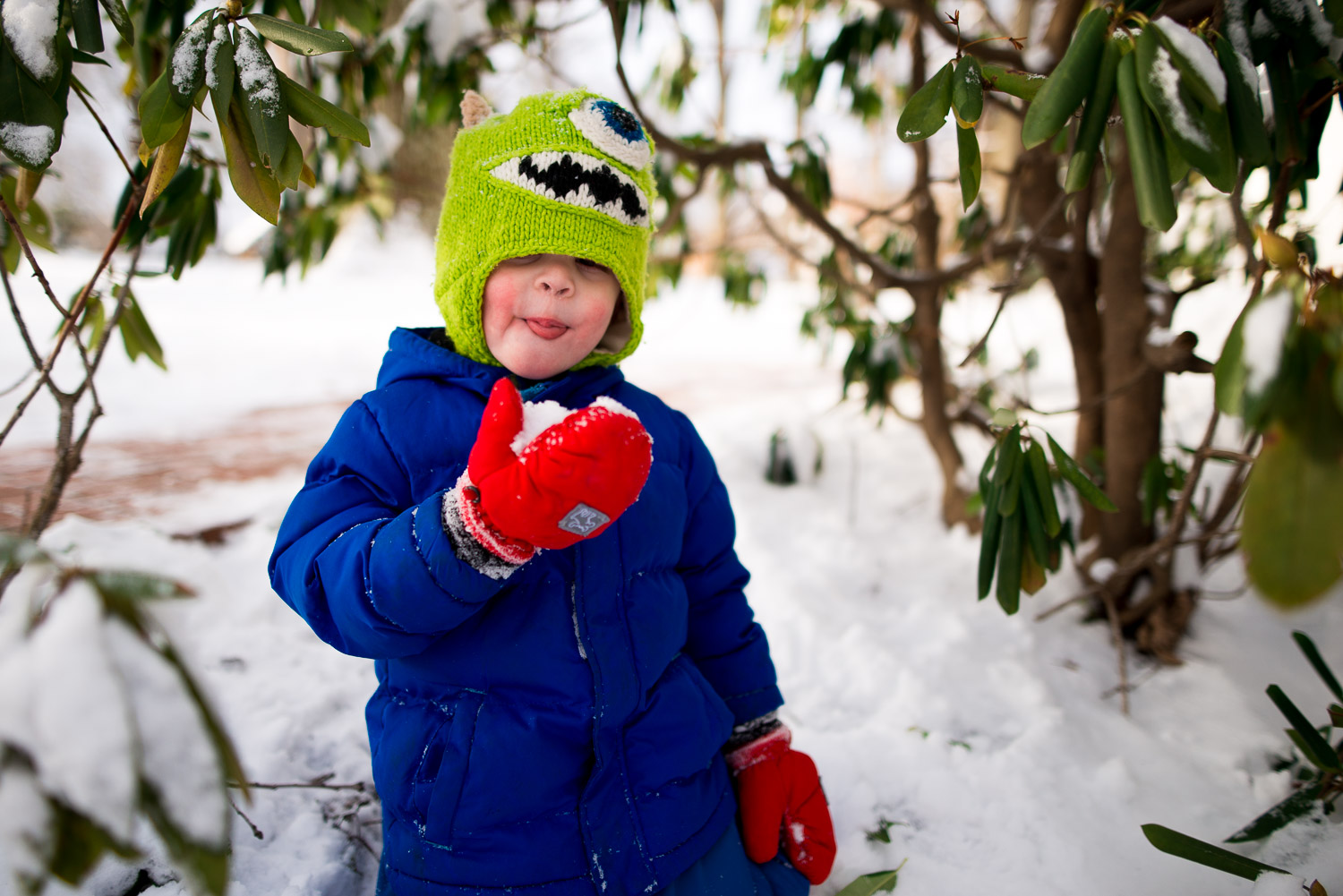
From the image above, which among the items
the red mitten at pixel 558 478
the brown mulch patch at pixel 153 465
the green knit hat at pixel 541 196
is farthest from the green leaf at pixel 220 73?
the brown mulch patch at pixel 153 465

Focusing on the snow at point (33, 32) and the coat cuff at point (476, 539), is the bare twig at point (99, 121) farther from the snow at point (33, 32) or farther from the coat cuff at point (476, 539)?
the coat cuff at point (476, 539)

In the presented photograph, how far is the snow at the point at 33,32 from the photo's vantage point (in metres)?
0.72

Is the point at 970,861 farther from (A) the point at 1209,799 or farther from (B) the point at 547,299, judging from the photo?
(B) the point at 547,299

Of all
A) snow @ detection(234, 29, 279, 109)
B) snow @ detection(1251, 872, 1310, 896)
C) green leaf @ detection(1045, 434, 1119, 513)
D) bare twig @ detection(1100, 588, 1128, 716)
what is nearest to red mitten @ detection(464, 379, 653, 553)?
snow @ detection(234, 29, 279, 109)

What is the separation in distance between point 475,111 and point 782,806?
1.03 metres

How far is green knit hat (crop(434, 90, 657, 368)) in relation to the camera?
90 centimetres

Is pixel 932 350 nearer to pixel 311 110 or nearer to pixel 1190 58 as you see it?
pixel 1190 58

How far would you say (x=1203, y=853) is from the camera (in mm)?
884

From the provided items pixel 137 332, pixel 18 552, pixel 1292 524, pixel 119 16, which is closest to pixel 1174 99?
pixel 1292 524

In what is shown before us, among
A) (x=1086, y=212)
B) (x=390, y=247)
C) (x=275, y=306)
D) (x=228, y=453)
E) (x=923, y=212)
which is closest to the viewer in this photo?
(x=1086, y=212)

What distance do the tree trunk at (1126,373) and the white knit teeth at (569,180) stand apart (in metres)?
1.34

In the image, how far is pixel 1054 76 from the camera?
0.72 meters

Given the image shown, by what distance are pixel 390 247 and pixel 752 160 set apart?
8.88 meters

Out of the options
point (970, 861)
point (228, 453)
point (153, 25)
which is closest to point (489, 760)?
point (970, 861)
